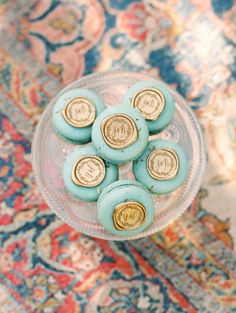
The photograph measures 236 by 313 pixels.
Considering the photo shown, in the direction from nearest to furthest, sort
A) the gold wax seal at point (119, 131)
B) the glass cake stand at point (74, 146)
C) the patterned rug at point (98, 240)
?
the gold wax seal at point (119, 131), the glass cake stand at point (74, 146), the patterned rug at point (98, 240)

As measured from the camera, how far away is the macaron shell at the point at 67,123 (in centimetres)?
98

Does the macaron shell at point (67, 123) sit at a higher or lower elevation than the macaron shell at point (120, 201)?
higher

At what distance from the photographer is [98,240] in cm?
120

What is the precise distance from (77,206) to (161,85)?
29cm

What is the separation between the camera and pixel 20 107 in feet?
4.13

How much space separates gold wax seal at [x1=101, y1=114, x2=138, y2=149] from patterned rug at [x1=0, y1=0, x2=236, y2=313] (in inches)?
13.7

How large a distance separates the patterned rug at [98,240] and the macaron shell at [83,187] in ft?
0.83

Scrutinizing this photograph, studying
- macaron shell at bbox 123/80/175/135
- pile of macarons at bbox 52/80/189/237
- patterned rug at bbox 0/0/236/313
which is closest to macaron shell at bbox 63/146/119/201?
pile of macarons at bbox 52/80/189/237

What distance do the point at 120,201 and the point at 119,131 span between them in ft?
0.40

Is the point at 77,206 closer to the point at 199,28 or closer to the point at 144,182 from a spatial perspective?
the point at 144,182

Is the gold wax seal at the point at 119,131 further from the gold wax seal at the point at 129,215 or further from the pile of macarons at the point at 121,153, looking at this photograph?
the gold wax seal at the point at 129,215

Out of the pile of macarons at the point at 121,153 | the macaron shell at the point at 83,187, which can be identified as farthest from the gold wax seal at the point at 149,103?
the macaron shell at the point at 83,187

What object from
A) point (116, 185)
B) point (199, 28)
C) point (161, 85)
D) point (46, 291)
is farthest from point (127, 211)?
point (199, 28)

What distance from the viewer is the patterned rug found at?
1.18 metres
